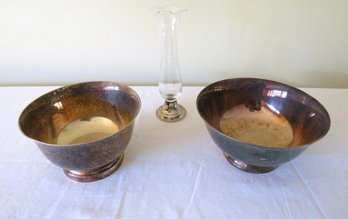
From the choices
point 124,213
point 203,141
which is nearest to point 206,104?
point 203,141

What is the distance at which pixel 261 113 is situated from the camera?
66cm

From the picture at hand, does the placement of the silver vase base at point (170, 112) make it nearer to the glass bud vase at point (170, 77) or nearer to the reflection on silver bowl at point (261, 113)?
the glass bud vase at point (170, 77)

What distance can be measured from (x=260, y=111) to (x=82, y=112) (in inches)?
19.0

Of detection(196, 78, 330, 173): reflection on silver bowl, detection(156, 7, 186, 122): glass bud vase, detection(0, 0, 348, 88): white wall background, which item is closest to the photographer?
detection(196, 78, 330, 173): reflection on silver bowl

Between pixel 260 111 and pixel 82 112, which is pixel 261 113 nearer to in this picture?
pixel 260 111

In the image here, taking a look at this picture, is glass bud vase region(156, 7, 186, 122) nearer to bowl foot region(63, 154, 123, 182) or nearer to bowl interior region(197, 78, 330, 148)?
bowl interior region(197, 78, 330, 148)

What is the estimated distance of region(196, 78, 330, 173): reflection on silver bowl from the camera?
0.56 metres

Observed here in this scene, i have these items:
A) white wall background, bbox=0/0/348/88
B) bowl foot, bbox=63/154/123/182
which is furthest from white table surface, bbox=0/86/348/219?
white wall background, bbox=0/0/348/88

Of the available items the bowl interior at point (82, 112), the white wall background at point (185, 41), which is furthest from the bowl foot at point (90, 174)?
the white wall background at point (185, 41)

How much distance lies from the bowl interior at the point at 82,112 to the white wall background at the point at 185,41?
0.25 metres

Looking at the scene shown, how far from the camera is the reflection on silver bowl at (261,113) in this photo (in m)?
0.56

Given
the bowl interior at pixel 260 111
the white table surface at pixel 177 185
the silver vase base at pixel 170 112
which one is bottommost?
the white table surface at pixel 177 185

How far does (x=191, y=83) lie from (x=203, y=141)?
13.2 inches

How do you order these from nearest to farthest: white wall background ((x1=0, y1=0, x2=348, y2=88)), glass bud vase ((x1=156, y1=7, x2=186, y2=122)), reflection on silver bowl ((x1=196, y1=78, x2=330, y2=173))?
1. reflection on silver bowl ((x1=196, y1=78, x2=330, y2=173))
2. glass bud vase ((x1=156, y1=7, x2=186, y2=122))
3. white wall background ((x1=0, y1=0, x2=348, y2=88))
